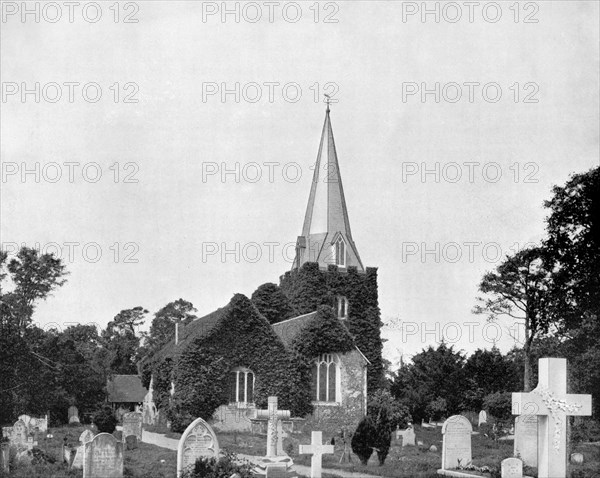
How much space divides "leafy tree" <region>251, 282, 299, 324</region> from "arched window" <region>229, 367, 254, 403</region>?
928 centimetres

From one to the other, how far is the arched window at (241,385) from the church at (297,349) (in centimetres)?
5

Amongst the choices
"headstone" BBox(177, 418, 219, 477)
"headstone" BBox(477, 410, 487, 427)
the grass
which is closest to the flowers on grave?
the grass

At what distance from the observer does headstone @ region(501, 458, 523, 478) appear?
2153 centimetres

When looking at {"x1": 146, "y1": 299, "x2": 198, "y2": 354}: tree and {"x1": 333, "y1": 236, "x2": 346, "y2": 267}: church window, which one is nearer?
{"x1": 333, "y1": 236, "x2": 346, "y2": 267}: church window

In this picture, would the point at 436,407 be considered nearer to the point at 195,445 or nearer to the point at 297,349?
A: the point at 297,349

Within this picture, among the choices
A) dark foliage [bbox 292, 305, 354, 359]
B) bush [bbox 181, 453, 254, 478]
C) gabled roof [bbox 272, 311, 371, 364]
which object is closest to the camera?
bush [bbox 181, 453, 254, 478]

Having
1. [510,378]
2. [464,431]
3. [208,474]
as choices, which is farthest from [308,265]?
[208,474]

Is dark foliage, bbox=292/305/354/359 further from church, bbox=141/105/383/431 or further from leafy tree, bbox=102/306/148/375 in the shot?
leafy tree, bbox=102/306/148/375

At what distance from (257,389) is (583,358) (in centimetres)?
1554

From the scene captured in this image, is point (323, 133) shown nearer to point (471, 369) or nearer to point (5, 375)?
point (471, 369)

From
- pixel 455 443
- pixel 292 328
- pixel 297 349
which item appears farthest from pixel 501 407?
pixel 455 443

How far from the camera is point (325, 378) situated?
4525cm

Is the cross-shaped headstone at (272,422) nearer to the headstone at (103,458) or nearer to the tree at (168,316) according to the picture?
the headstone at (103,458)

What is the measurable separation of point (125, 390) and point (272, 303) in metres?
21.3
